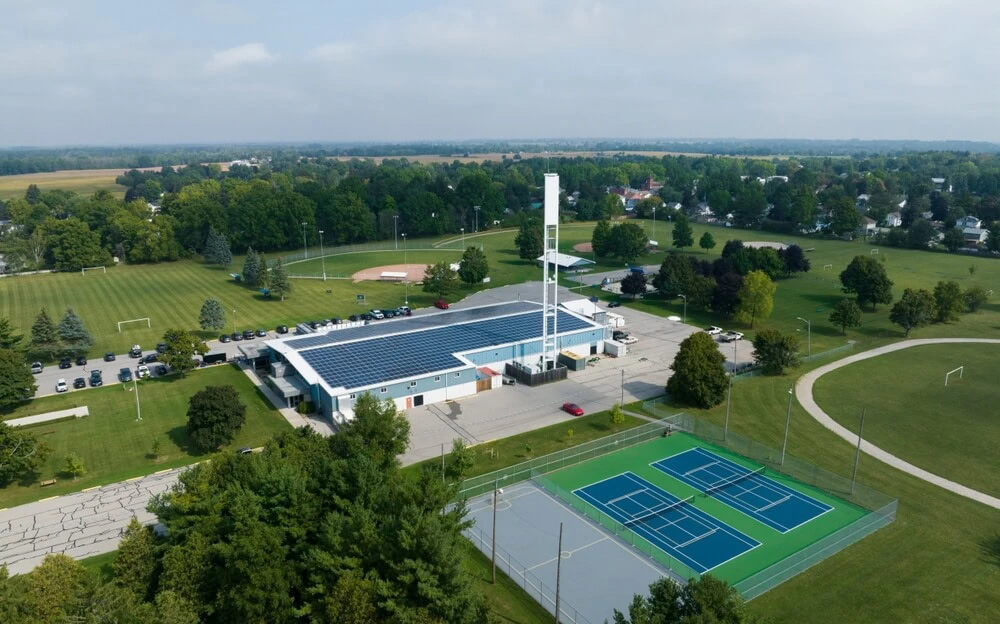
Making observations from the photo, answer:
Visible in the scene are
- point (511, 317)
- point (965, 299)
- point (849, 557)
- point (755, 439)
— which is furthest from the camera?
point (965, 299)

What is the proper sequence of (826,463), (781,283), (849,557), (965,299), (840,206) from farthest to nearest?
(840,206) < (781,283) < (965,299) < (826,463) < (849,557)

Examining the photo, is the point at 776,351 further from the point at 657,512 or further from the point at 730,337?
the point at 657,512

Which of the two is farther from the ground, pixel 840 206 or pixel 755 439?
pixel 840 206

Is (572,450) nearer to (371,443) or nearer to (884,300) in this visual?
(371,443)

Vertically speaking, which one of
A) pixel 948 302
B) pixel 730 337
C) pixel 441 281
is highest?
pixel 441 281

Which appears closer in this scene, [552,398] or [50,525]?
[50,525]

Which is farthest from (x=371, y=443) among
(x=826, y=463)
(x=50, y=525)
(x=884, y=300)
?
(x=884, y=300)

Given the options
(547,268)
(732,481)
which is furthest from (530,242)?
(732,481)

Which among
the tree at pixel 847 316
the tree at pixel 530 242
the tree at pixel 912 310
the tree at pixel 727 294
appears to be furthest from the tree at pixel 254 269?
the tree at pixel 912 310
